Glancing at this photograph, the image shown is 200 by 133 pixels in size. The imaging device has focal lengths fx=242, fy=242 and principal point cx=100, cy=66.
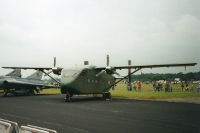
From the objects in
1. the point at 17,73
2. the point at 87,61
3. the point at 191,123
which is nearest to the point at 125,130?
the point at 191,123

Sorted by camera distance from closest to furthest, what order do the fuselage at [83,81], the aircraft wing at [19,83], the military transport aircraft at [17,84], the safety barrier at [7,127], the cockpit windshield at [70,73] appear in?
1. the safety barrier at [7,127]
2. the fuselage at [83,81]
3. the cockpit windshield at [70,73]
4. the aircraft wing at [19,83]
5. the military transport aircraft at [17,84]

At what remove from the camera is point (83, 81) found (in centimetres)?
2477

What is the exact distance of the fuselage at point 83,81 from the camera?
2350 centimetres

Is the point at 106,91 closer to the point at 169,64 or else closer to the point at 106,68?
the point at 106,68

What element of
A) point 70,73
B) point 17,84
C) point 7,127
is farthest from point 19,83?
point 7,127

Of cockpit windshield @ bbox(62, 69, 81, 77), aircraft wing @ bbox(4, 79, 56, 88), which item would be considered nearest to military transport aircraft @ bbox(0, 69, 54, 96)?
aircraft wing @ bbox(4, 79, 56, 88)

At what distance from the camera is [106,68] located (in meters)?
25.9

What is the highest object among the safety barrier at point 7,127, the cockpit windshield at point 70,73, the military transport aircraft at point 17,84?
the cockpit windshield at point 70,73

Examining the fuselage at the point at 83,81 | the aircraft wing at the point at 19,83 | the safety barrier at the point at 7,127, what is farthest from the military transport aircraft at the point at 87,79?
the safety barrier at the point at 7,127

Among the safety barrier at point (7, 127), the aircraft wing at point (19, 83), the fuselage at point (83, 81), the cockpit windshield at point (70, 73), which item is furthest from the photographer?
the aircraft wing at point (19, 83)

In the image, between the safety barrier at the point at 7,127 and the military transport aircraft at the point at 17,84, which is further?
the military transport aircraft at the point at 17,84

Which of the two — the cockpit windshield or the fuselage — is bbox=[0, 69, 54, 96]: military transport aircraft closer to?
the fuselage

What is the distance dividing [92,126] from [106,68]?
52.6 ft

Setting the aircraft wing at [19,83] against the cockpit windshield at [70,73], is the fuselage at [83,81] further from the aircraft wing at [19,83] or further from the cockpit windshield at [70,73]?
the aircraft wing at [19,83]
